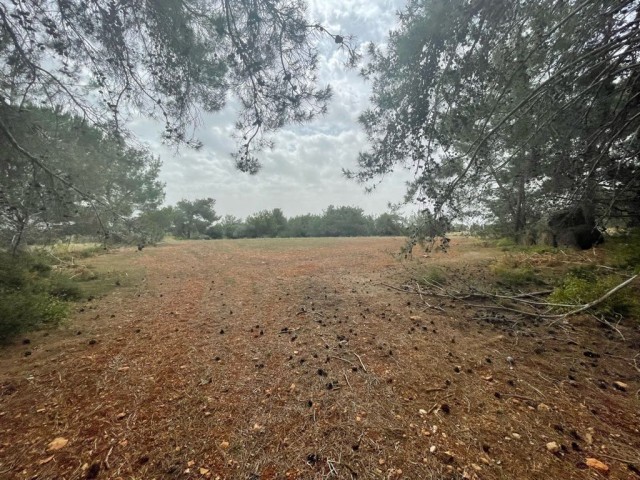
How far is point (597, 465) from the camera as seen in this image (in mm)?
1489

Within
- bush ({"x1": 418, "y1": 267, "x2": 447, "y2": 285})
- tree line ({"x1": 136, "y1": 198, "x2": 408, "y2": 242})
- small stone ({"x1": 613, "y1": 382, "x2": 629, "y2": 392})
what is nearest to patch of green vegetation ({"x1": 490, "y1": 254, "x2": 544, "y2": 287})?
bush ({"x1": 418, "y1": 267, "x2": 447, "y2": 285})

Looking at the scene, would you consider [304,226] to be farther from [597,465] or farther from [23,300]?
[597,465]

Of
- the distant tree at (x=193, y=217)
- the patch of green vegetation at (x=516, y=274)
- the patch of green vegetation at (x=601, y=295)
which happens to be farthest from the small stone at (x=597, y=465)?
the distant tree at (x=193, y=217)

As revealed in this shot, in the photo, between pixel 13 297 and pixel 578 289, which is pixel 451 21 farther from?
pixel 13 297

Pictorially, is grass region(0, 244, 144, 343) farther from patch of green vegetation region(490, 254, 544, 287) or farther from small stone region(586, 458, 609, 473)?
patch of green vegetation region(490, 254, 544, 287)

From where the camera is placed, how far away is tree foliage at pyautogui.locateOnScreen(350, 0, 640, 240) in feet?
10.8

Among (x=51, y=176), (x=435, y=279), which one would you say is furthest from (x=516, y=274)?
(x=51, y=176)

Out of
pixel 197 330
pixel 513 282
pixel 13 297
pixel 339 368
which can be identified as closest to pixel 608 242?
pixel 513 282

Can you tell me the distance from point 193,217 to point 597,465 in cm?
3194

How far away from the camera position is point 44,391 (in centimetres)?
212

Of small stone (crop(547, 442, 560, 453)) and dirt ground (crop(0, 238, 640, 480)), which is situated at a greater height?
dirt ground (crop(0, 238, 640, 480))

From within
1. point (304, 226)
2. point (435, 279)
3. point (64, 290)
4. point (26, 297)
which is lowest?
point (435, 279)

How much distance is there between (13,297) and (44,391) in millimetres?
1783

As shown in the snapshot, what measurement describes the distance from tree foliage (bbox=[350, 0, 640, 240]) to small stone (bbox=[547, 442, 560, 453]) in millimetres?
2586
